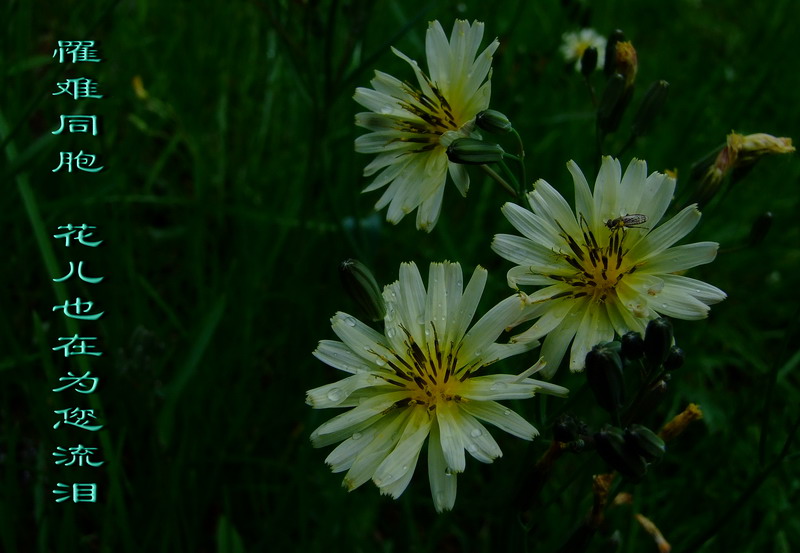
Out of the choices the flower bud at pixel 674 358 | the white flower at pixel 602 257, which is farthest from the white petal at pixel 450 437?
the flower bud at pixel 674 358

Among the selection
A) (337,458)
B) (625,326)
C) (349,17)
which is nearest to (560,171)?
(349,17)

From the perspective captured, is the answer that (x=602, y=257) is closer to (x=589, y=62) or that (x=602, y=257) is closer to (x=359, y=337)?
(x=359, y=337)

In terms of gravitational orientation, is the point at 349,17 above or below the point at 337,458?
above

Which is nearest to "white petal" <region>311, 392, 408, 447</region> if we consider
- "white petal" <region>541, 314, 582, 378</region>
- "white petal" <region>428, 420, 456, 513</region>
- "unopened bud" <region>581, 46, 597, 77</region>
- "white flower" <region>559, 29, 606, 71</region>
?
"white petal" <region>428, 420, 456, 513</region>

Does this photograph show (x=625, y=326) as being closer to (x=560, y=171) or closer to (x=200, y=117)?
(x=560, y=171)

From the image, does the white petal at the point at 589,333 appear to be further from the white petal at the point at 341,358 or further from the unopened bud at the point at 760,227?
the unopened bud at the point at 760,227

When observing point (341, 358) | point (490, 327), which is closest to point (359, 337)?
point (341, 358)

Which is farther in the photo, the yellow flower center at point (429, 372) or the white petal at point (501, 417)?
the yellow flower center at point (429, 372)
